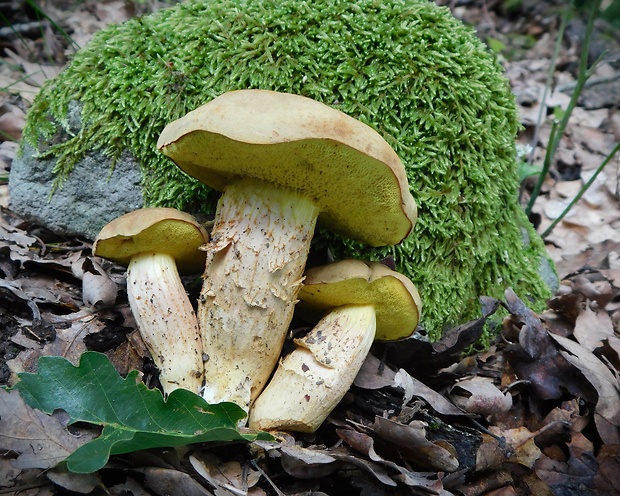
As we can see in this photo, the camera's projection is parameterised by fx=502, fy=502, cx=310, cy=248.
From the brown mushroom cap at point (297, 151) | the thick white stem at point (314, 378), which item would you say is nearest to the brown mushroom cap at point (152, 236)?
the brown mushroom cap at point (297, 151)

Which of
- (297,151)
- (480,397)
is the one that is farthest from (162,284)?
(480,397)

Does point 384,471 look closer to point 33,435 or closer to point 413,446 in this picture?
point 413,446

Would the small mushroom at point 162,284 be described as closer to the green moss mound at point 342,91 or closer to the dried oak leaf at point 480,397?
the green moss mound at point 342,91

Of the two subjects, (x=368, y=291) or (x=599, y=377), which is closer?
(x=368, y=291)

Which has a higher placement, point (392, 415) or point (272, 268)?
point (272, 268)

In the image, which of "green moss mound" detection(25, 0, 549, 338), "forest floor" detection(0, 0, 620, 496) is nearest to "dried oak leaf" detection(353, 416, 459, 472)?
→ "forest floor" detection(0, 0, 620, 496)

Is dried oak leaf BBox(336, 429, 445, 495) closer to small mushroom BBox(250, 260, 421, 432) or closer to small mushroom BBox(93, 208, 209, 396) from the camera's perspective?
small mushroom BBox(250, 260, 421, 432)
